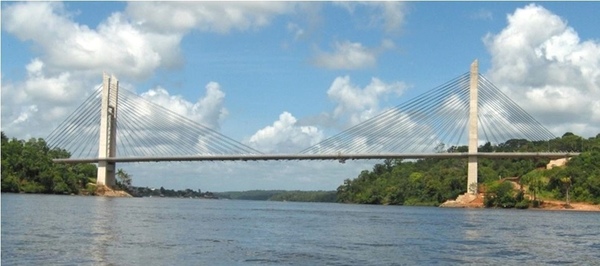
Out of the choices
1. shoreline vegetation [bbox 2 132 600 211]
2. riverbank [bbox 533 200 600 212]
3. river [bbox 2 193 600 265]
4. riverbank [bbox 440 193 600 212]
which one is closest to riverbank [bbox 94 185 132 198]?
shoreline vegetation [bbox 2 132 600 211]

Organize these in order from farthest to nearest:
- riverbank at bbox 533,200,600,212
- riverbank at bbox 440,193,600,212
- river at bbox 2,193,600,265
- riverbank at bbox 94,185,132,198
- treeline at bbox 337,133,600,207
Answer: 1. riverbank at bbox 94,185,132,198
2. treeline at bbox 337,133,600,207
3. riverbank at bbox 440,193,600,212
4. riverbank at bbox 533,200,600,212
5. river at bbox 2,193,600,265

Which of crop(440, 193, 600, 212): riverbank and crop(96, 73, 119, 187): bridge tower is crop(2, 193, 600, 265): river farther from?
crop(96, 73, 119, 187): bridge tower

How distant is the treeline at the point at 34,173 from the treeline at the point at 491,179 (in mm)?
56117

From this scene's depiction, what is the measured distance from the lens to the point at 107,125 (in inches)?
4114

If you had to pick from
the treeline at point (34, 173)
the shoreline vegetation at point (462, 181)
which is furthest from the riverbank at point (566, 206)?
the treeline at point (34, 173)

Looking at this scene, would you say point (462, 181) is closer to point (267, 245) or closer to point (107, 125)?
point (107, 125)

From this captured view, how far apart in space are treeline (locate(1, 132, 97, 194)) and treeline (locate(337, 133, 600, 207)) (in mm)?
56117

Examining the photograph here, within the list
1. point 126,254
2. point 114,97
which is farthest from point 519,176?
point 126,254

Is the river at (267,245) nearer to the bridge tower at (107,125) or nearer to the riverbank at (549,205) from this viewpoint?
the riverbank at (549,205)

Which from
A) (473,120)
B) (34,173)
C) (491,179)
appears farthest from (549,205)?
(34,173)

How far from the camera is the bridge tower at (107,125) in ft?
342

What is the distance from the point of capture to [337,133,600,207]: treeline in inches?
3750

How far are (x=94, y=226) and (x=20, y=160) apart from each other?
74903 mm

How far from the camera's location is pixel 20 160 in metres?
105
